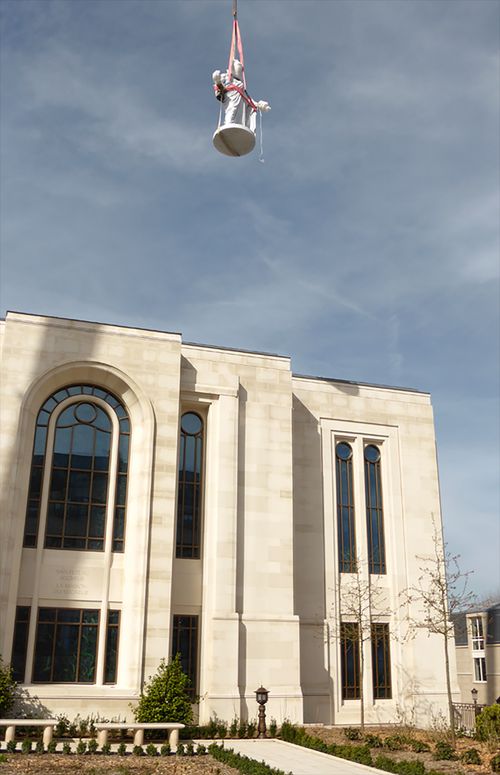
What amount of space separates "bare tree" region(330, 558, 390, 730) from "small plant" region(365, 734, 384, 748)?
6.05m

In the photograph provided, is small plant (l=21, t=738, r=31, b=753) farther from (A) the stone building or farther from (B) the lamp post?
(B) the lamp post

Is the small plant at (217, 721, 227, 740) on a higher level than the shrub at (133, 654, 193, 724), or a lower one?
lower

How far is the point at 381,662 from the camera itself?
2819 cm

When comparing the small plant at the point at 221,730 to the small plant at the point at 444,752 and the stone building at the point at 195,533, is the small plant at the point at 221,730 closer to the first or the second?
the stone building at the point at 195,533

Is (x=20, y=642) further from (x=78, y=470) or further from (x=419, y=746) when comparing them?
(x=419, y=746)

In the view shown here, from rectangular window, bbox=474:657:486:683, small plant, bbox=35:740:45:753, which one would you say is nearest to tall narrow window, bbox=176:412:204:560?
small plant, bbox=35:740:45:753

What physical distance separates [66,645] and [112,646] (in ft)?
4.62

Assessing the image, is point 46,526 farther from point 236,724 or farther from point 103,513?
point 236,724

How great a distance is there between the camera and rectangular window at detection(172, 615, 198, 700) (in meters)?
24.9

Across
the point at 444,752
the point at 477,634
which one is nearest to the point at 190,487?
the point at 444,752

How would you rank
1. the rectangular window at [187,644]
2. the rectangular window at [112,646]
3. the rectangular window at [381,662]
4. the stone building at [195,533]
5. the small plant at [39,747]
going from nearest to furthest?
1. the small plant at [39,747]
2. the rectangular window at [112,646]
3. the stone building at [195,533]
4. the rectangular window at [187,644]
5. the rectangular window at [381,662]

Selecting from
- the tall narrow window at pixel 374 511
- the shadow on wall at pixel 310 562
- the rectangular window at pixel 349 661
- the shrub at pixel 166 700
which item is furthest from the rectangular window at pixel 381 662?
the shrub at pixel 166 700

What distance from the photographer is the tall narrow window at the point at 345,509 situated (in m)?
28.9

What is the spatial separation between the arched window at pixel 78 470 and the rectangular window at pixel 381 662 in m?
10.3
